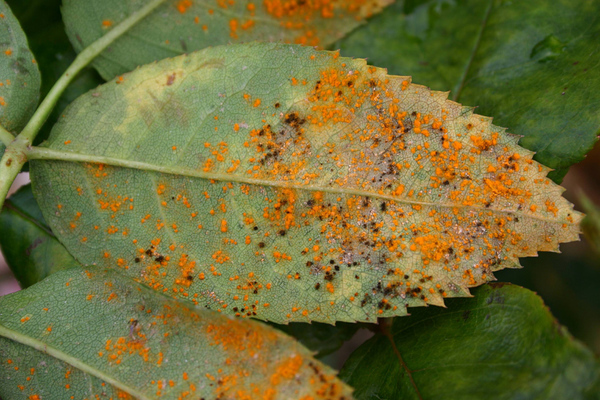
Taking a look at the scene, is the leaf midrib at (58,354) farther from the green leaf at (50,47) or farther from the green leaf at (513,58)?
the green leaf at (513,58)

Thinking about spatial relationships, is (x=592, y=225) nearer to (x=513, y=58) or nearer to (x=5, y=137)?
(x=513, y=58)

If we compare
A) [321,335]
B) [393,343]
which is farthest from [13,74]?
[393,343]

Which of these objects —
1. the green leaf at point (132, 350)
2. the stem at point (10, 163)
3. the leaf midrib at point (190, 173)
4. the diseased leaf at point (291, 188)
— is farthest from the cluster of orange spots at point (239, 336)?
the stem at point (10, 163)

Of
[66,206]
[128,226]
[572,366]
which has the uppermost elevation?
[66,206]

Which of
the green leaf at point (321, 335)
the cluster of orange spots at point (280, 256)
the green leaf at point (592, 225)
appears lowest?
the green leaf at point (592, 225)

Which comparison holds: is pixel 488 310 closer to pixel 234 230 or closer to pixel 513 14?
pixel 234 230

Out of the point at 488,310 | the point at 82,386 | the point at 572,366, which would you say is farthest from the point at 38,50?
the point at 572,366
